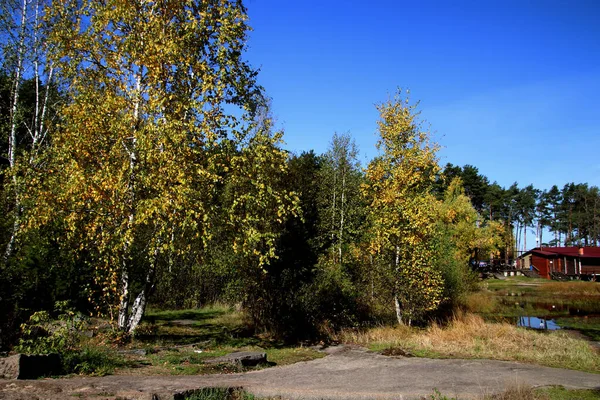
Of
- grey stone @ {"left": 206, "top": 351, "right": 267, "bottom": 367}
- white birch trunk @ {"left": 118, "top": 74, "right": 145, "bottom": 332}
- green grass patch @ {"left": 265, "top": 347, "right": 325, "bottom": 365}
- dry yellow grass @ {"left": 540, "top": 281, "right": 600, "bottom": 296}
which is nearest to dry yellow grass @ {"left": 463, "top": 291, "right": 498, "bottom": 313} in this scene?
dry yellow grass @ {"left": 540, "top": 281, "right": 600, "bottom": 296}

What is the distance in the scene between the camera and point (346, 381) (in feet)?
31.3

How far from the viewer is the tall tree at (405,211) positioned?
16719mm

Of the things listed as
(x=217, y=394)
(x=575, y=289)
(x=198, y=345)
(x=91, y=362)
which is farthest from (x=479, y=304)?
(x=91, y=362)

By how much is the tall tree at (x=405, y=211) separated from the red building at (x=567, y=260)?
50.9 meters

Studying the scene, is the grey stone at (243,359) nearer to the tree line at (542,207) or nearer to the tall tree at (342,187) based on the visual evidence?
the tall tree at (342,187)

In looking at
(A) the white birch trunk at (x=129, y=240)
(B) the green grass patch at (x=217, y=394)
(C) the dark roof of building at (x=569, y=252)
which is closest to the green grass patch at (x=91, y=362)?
(B) the green grass patch at (x=217, y=394)

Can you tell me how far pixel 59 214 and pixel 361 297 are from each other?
35.0ft

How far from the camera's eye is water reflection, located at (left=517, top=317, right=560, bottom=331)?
22344 millimetres

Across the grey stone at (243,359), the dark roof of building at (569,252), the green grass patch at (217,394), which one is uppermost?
the dark roof of building at (569,252)

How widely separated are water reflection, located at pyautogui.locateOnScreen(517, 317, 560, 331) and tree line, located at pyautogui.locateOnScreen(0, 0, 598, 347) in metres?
7.63

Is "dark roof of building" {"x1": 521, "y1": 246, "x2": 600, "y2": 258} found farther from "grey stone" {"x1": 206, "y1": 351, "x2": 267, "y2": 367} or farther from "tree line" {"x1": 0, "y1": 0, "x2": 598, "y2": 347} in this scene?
"grey stone" {"x1": 206, "y1": 351, "x2": 267, "y2": 367}

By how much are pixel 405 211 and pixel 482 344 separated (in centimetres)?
530

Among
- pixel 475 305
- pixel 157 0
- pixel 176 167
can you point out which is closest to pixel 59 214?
pixel 176 167

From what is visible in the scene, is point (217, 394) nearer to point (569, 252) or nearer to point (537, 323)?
point (537, 323)
